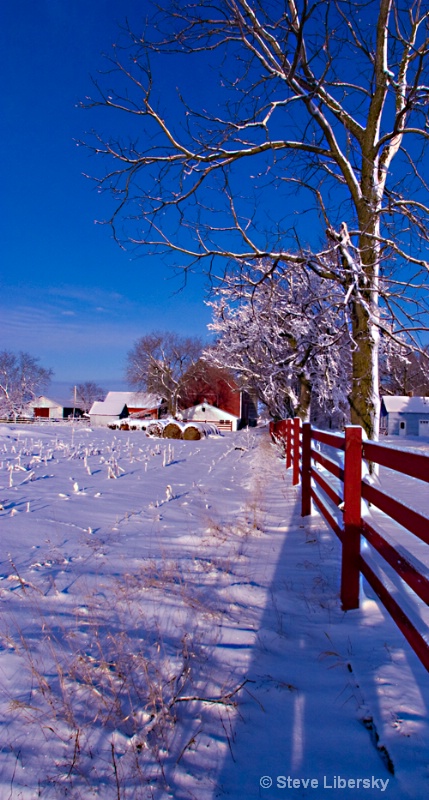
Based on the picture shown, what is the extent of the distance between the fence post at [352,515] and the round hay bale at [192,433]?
3028cm

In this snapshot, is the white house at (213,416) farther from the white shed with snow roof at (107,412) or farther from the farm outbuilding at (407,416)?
the farm outbuilding at (407,416)

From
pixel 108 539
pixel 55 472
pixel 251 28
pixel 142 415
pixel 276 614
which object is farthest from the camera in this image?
pixel 142 415

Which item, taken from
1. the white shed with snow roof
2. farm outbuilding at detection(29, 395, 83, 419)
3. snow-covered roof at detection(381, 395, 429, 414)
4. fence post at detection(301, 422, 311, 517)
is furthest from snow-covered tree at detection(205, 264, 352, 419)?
farm outbuilding at detection(29, 395, 83, 419)

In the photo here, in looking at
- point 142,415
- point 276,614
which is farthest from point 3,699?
point 142,415

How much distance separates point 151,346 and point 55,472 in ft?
176

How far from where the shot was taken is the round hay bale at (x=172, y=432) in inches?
1356

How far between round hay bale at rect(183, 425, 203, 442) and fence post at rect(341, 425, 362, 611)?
99.4ft

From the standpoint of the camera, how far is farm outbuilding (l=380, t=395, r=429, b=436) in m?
46.8

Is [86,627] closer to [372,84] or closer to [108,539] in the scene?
[108,539]

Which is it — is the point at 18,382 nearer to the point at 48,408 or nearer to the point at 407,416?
the point at 48,408

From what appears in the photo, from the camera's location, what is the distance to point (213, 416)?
205 feet

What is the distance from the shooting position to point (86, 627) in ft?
10.4

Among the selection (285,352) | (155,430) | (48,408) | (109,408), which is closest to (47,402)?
(48,408)

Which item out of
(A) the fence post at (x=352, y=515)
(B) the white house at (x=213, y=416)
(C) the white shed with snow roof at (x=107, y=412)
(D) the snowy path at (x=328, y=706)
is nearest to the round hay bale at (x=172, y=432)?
(B) the white house at (x=213, y=416)
